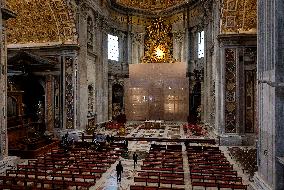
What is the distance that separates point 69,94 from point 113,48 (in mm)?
11296

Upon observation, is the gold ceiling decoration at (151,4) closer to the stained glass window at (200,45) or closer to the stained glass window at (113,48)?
the stained glass window at (113,48)

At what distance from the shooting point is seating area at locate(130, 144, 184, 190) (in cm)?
1040

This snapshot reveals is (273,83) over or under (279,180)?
over

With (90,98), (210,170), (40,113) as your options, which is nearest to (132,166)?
(210,170)

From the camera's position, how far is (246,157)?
606 inches

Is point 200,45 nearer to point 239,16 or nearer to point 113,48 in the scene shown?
point 113,48

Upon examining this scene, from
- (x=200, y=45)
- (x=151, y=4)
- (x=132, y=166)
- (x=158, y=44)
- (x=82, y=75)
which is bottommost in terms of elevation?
(x=132, y=166)

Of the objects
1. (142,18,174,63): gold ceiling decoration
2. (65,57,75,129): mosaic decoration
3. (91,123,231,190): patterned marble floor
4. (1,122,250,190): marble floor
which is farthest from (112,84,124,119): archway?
(65,57,75,129): mosaic decoration

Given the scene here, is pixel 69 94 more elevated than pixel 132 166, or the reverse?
pixel 69 94

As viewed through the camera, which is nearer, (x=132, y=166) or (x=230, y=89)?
(x=132, y=166)

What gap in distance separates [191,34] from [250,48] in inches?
522

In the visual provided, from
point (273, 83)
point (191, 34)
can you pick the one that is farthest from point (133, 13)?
point (273, 83)

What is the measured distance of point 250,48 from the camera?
725 inches

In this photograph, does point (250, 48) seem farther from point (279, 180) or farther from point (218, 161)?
point (279, 180)
